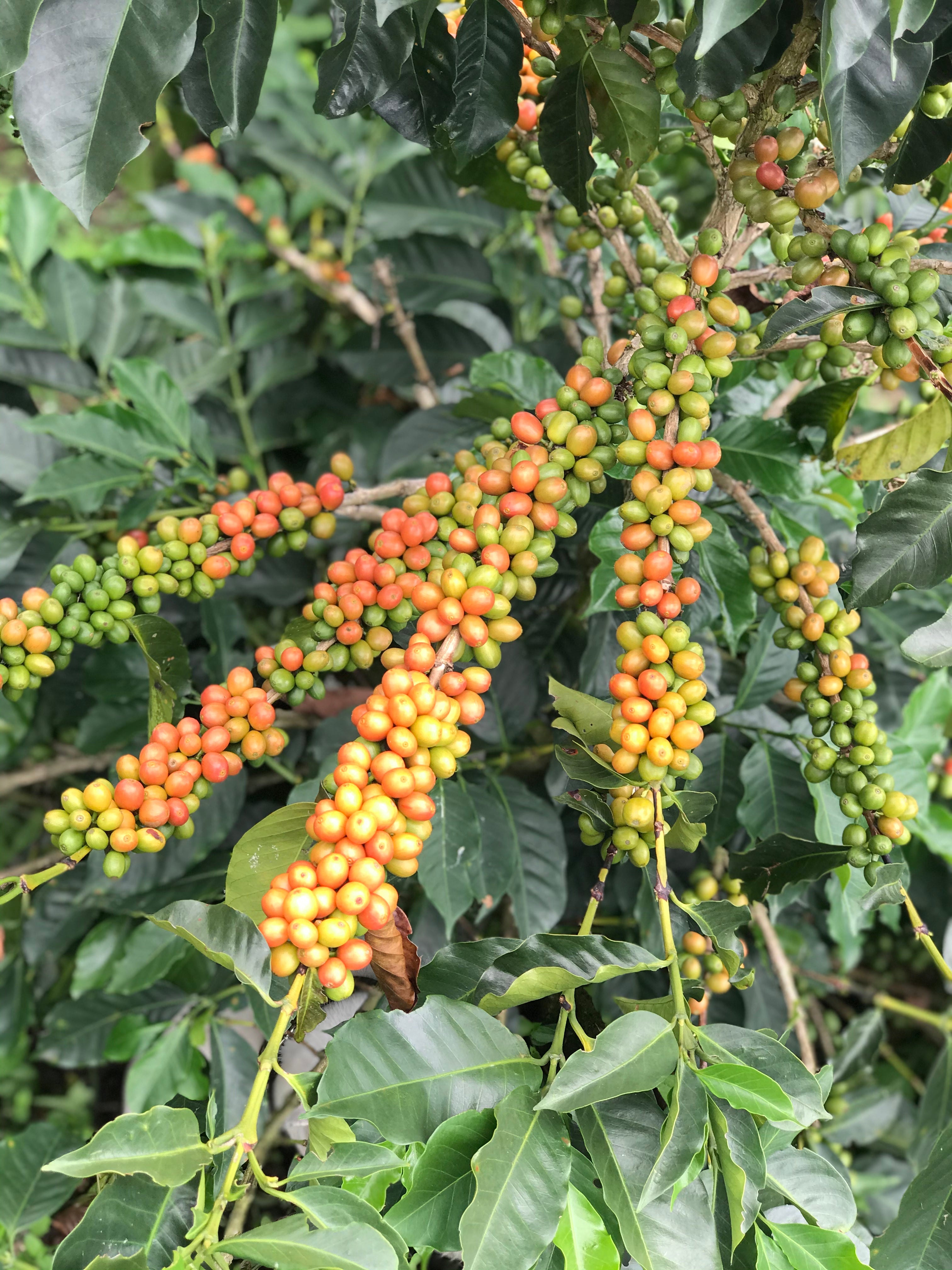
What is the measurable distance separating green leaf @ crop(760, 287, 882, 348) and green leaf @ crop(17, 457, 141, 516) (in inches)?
32.1

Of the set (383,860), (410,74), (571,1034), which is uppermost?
(410,74)

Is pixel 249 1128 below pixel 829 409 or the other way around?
below

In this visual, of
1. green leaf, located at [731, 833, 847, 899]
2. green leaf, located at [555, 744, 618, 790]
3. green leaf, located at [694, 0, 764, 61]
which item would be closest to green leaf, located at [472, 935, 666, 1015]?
green leaf, located at [555, 744, 618, 790]

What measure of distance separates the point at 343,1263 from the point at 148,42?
0.72 meters

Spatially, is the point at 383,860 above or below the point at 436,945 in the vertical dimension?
above

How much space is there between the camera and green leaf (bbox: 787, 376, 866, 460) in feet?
2.83

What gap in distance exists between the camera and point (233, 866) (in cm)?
63

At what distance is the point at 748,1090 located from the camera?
540 mm

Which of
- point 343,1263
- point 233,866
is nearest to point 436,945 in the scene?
point 233,866

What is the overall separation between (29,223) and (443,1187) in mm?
1505

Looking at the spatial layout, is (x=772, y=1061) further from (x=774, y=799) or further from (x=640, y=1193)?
(x=774, y=799)

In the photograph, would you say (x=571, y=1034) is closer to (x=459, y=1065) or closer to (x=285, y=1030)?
(x=459, y=1065)

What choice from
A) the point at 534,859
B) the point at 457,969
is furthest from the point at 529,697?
the point at 457,969

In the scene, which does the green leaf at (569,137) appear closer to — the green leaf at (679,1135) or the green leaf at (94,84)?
the green leaf at (94,84)
